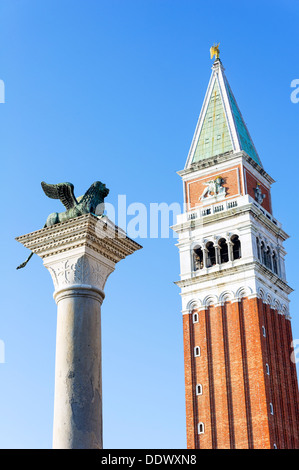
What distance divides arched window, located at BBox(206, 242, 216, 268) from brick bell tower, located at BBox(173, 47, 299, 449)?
82 mm

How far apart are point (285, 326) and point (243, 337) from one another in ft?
17.9

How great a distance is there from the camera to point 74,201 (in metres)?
10.6

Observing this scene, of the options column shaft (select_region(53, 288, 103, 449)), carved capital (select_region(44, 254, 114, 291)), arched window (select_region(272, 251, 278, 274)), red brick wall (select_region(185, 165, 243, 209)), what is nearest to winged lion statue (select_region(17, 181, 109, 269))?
carved capital (select_region(44, 254, 114, 291))

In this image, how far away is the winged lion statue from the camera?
34.2ft

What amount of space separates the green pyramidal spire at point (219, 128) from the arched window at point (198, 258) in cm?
678

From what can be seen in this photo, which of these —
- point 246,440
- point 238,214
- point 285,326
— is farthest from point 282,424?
point 238,214

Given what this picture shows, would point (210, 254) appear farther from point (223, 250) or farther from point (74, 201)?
point (74, 201)

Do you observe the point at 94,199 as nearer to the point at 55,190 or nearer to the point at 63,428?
the point at 55,190

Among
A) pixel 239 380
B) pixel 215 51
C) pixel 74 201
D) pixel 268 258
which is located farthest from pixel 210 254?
pixel 74 201

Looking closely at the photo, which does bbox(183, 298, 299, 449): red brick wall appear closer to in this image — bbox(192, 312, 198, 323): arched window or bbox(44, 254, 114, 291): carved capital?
bbox(192, 312, 198, 323): arched window

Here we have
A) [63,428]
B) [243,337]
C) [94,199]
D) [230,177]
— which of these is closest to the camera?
[63,428]

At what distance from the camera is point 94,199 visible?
34.4 ft

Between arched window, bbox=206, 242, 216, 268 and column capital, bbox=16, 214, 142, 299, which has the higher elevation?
arched window, bbox=206, 242, 216, 268

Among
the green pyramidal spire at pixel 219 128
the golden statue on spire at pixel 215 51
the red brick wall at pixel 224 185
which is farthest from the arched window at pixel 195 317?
the golden statue on spire at pixel 215 51
